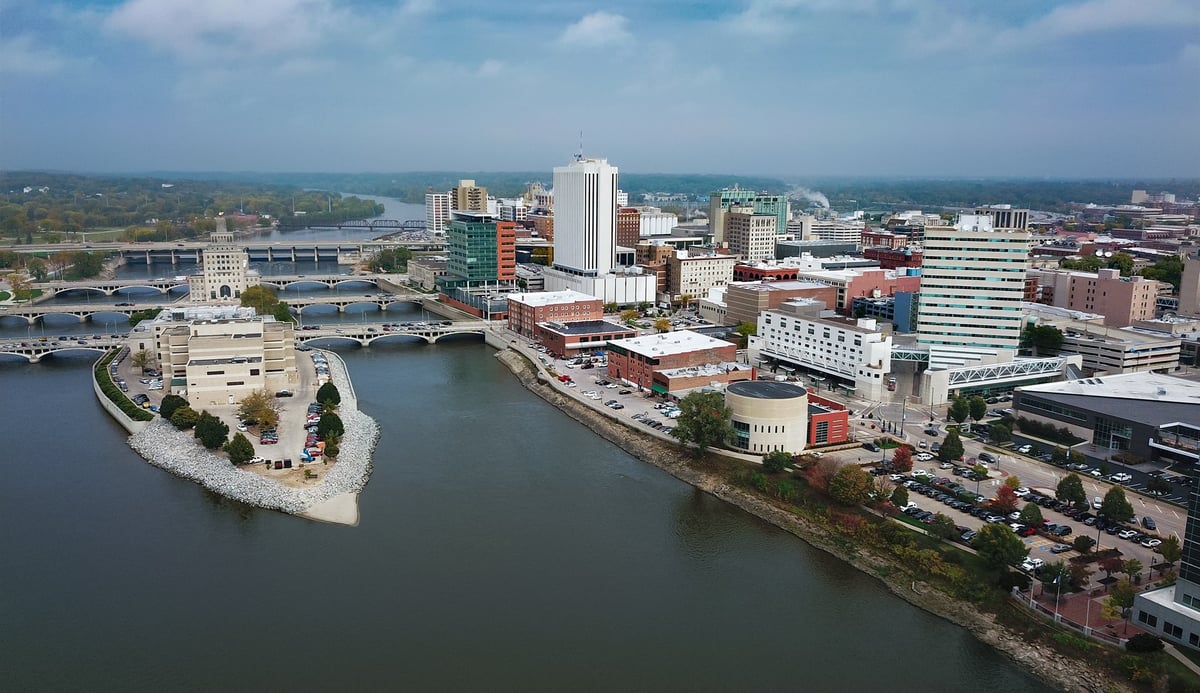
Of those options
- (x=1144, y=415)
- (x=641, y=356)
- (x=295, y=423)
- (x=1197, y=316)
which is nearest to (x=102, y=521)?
(x=295, y=423)

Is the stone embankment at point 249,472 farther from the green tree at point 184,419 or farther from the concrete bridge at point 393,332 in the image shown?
the concrete bridge at point 393,332

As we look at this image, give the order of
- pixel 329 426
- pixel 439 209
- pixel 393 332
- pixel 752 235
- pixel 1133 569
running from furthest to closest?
1. pixel 439 209
2. pixel 752 235
3. pixel 393 332
4. pixel 329 426
5. pixel 1133 569

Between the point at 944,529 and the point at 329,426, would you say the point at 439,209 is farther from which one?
the point at 944,529

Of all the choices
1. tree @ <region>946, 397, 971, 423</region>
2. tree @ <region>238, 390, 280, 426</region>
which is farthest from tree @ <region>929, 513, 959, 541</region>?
tree @ <region>238, 390, 280, 426</region>

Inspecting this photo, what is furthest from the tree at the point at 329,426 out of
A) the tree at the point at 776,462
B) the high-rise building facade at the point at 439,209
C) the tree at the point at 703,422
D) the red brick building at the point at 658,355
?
the high-rise building facade at the point at 439,209

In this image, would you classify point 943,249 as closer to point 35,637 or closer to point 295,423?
point 295,423

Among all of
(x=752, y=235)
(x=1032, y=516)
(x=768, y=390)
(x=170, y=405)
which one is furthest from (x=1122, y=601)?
(x=752, y=235)

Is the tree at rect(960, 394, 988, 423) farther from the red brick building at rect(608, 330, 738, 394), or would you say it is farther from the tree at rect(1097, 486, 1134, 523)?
the red brick building at rect(608, 330, 738, 394)
